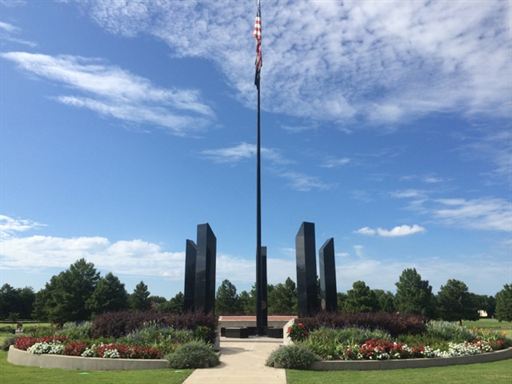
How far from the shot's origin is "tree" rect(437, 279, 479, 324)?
51.4 metres

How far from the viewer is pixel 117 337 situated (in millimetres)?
15523

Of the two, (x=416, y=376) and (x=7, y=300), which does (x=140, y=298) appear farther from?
(x=416, y=376)

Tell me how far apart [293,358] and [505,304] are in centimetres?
5726

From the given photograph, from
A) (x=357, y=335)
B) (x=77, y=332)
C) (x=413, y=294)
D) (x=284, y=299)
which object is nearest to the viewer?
(x=357, y=335)

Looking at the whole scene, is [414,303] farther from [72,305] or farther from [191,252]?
[72,305]

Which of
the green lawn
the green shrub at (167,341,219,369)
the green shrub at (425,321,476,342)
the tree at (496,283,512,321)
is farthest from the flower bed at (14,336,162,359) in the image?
the tree at (496,283,512,321)

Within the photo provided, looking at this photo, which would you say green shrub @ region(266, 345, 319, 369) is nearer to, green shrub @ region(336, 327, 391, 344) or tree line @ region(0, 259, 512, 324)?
green shrub @ region(336, 327, 391, 344)

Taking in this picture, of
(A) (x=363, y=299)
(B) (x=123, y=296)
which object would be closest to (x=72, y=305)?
(B) (x=123, y=296)

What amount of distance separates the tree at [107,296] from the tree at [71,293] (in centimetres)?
130

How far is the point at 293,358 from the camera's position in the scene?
12.0m

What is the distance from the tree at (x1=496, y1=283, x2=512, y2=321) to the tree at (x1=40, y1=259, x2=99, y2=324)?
167ft

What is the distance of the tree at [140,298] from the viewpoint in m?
52.1

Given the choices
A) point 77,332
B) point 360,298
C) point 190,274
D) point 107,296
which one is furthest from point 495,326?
point 77,332

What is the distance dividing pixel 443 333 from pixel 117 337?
11.5m
